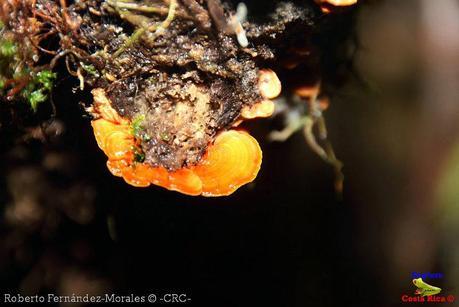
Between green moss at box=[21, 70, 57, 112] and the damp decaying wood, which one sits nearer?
the damp decaying wood

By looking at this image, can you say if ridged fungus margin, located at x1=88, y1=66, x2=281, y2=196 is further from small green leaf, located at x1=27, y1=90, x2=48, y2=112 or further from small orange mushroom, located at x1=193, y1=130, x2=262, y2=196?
small green leaf, located at x1=27, y1=90, x2=48, y2=112

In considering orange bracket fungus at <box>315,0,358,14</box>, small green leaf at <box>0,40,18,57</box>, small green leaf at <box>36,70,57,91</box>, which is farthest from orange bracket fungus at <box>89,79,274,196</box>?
orange bracket fungus at <box>315,0,358,14</box>

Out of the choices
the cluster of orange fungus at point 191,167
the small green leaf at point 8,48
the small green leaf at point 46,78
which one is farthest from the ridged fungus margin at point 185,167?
the small green leaf at point 8,48

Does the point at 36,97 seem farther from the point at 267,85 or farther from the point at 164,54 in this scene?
the point at 267,85

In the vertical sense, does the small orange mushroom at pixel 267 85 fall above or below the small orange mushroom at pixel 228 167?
above

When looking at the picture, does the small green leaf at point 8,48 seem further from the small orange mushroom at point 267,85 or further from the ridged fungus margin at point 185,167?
the small orange mushroom at point 267,85

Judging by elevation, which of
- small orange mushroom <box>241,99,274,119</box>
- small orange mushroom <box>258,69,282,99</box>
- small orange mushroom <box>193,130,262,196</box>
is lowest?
small orange mushroom <box>193,130,262,196</box>

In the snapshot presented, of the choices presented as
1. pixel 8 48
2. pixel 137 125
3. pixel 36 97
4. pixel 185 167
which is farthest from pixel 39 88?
pixel 185 167
